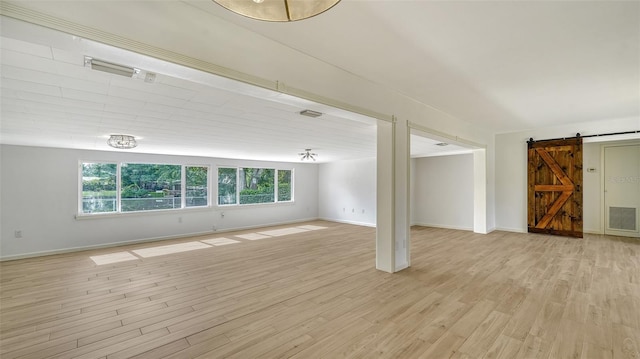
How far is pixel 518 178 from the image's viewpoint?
704cm

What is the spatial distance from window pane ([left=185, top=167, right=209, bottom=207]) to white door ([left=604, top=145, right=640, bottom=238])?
10.7m

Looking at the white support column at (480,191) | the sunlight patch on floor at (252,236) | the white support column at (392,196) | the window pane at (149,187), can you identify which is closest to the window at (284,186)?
the sunlight patch on floor at (252,236)

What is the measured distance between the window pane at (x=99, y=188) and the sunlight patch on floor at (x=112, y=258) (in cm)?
162

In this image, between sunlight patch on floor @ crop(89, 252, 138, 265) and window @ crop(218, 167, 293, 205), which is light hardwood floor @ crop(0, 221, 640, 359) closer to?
sunlight patch on floor @ crop(89, 252, 138, 265)

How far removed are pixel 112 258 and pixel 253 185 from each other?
4.68 meters

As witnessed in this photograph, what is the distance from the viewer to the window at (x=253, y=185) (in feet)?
28.5

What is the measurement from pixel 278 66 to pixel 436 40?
4.81ft

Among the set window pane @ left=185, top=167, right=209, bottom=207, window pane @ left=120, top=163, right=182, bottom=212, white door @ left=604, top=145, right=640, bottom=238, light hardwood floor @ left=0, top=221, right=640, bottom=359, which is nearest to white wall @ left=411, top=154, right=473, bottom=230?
light hardwood floor @ left=0, top=221, right=640, bottom=359

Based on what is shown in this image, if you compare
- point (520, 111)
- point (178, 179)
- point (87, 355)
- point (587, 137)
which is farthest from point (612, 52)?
point (178, 179)

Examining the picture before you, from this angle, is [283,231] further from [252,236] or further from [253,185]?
[253,185]

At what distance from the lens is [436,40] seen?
2.45 meters

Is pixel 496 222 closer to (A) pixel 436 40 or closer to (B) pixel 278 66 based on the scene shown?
(A) pixel 436 40

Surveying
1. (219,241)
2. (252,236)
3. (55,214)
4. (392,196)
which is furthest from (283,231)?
(55,214)

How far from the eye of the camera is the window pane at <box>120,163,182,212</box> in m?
6.90
